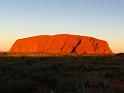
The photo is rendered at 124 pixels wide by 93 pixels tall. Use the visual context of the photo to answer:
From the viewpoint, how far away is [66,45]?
17812 centimetres

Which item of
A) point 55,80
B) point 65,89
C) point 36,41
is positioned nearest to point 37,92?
point 65,89

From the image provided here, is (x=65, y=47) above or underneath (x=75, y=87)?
underneath

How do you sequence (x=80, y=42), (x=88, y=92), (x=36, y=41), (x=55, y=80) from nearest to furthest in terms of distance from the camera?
(x=88, y=92), (x=55, y=80), (x=80, y=42), (x=36, y=41)

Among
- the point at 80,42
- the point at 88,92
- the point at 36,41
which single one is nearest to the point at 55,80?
the point at 88,92

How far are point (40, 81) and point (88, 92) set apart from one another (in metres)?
3.76

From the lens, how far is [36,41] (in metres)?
190

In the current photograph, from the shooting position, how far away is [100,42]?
182 m

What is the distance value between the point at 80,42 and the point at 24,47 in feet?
112

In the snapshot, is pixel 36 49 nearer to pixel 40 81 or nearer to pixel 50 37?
pixel 50 37

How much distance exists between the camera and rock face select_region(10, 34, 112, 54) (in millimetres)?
176125

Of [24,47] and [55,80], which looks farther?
[24,47]

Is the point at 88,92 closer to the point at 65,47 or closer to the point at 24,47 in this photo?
the point at 65,47

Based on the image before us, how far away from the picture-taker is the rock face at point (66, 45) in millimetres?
176125

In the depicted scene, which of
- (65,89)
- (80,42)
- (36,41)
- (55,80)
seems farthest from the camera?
(36,41)
